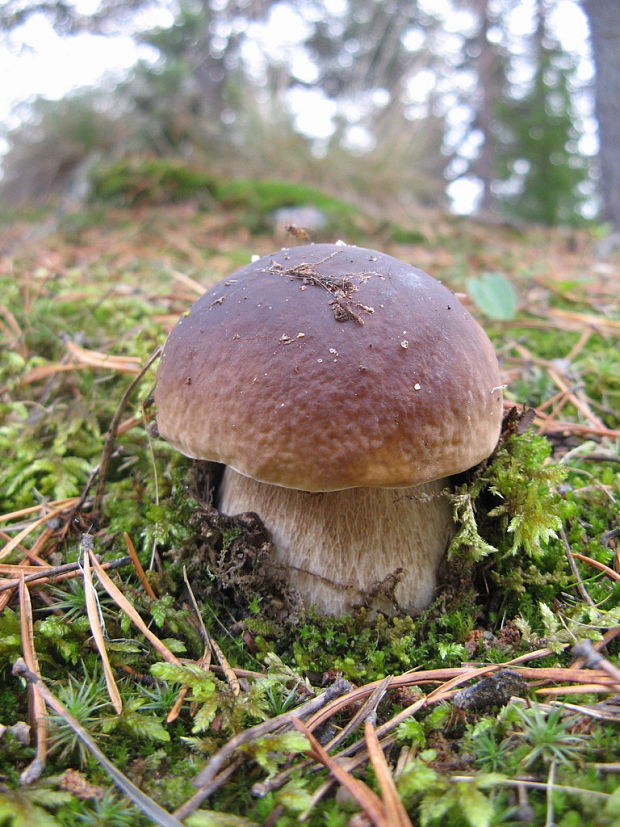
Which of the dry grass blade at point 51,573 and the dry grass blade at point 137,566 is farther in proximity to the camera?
the dry grass blade at point 137,566

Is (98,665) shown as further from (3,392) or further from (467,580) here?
(3,392)

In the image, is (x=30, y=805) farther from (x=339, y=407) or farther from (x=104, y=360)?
(x=104, y=360)

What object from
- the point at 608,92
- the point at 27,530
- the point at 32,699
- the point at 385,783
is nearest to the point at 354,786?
the point at 385,783

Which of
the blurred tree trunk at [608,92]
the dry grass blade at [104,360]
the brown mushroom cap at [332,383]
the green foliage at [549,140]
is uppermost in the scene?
the brown mushroom cap at [332,383]

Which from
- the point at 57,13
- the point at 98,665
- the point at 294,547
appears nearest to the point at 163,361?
the point at 294,547

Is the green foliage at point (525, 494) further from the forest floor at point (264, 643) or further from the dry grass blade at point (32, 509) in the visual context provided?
the dry grass blade at point (32, 509)

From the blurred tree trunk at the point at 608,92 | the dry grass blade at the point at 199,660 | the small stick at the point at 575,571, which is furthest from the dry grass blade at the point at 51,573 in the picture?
the blurred tree trunk at the point at 608,92

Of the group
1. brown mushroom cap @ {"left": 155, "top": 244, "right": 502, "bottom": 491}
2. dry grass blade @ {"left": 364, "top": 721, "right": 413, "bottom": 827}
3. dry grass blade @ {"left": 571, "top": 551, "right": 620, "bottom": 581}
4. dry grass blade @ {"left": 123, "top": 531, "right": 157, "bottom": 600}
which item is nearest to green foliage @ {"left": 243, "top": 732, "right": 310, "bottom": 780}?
dry grass blade @ {"left": 364, "top": 721, "right": 413, "bottom": 827}

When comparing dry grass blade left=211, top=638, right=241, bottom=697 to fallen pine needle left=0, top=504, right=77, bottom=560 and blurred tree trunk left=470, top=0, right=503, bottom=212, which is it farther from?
blurred tree trunk left=470, top=0, right=503, bottom=212
